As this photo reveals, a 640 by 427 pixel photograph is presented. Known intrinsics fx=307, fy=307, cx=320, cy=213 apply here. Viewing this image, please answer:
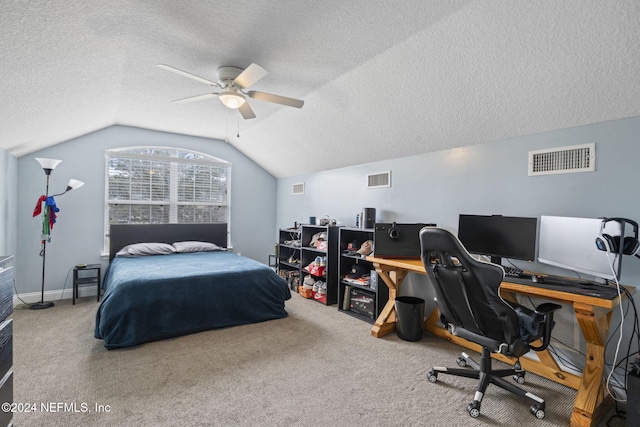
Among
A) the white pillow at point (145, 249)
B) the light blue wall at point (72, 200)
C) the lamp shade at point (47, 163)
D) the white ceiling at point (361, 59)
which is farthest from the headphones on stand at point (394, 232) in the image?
the lamp shade at point (47, 163)

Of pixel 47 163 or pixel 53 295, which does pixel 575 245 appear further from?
pixel 53 295

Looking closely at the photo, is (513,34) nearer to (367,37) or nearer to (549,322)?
(367,37)

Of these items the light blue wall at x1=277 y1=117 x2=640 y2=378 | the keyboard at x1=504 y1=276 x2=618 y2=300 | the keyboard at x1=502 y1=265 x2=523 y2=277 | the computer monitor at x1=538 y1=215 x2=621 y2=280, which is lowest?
the keyboard at x1=504 y1=276 x2=618 y2=300

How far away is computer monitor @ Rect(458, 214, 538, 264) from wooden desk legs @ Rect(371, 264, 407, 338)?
793mm

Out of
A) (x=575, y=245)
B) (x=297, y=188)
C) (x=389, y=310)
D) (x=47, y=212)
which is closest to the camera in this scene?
(x=575, y=245)

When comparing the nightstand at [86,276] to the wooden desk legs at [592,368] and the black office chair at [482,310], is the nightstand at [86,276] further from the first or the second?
the wooden desk legs at [592,368]

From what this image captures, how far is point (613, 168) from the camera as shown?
2227 mm

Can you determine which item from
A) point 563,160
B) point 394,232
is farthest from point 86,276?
point 563,160

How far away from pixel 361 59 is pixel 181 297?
280 centimetres

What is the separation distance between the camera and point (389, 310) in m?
3.24

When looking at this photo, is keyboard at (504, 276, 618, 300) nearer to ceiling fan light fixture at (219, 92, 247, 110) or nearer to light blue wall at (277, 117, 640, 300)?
light blue wall at (277, 117, 640, 300)

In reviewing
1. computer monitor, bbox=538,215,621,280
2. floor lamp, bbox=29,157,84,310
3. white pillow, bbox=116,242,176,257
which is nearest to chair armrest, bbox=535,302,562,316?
computer monitor, bbox=538,215,621,280

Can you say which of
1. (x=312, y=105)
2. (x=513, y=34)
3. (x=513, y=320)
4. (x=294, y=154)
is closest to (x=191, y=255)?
(x=294, y=154)

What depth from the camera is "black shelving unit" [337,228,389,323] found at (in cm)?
362
